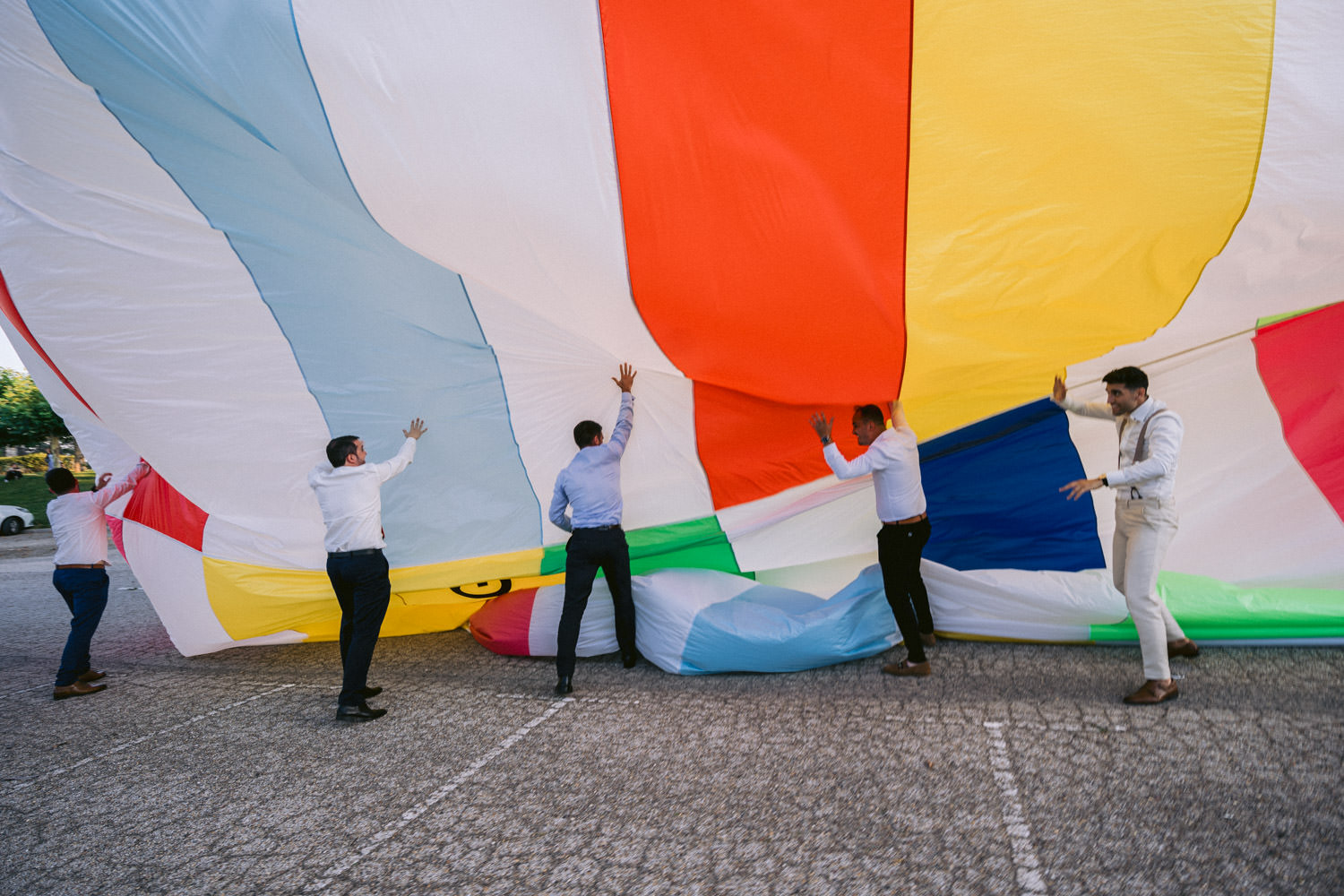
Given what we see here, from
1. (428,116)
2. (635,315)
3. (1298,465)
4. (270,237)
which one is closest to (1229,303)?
(1298,465)

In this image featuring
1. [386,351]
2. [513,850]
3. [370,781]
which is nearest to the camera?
[513,850]

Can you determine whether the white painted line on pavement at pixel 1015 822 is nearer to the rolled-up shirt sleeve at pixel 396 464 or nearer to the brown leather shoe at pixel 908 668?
the brown leather shoe at pixel 908 668

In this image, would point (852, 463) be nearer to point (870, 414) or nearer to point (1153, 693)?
point (870, 414)

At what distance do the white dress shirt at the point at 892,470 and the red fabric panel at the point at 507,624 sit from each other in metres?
2.09

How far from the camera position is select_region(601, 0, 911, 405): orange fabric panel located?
11.2 ft

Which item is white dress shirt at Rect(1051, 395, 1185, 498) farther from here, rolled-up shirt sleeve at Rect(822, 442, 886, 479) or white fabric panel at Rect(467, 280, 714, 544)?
white fabric panel at Rect(467, 280, 714, 544)

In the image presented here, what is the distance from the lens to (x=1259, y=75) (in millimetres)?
3084

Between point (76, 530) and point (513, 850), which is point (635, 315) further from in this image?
point (76, 530)

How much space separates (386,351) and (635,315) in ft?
5.17

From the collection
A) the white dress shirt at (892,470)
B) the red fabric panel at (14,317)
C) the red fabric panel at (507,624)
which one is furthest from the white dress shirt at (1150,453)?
the red fabric panel at (14,317)

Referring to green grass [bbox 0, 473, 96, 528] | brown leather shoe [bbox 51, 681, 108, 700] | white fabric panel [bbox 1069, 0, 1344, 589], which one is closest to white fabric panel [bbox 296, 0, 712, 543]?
white fabric panel [bbox 1069, 0, 1344, 589]

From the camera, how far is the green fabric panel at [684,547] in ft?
14.4

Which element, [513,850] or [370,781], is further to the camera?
[370,781]

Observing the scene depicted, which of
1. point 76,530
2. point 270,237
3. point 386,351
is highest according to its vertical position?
point 270,237
